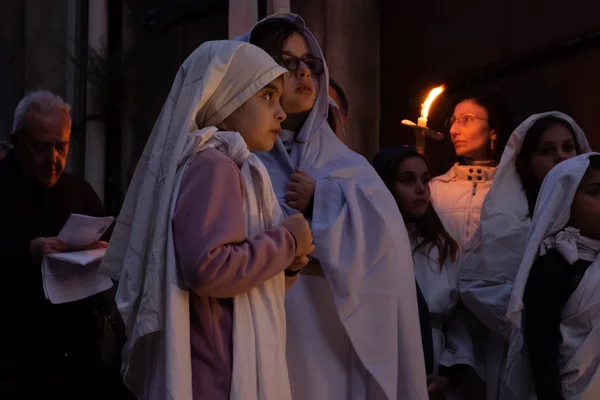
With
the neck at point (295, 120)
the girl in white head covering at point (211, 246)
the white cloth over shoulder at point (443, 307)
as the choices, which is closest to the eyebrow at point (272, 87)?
the girl in white head covering at point (211, 246)

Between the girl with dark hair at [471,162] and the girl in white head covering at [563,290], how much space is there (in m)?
0.70

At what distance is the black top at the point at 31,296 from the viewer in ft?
12.3

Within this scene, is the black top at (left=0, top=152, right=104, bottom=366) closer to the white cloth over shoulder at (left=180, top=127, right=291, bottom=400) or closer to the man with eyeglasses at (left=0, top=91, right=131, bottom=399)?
the man with eyeglasses at (left=0, top=91, right=131, bottom=399)

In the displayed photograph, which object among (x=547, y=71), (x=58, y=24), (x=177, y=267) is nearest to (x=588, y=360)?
(x=177, y=267)

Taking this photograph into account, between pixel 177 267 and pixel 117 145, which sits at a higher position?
pixel 117 145

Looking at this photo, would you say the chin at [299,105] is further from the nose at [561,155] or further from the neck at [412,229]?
the nose at [561,155]

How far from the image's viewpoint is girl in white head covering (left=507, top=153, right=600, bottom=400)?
311cm

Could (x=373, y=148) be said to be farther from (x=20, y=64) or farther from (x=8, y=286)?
(x=20, y=64)

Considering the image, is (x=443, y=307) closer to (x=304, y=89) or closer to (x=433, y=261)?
(x=433, y=261)

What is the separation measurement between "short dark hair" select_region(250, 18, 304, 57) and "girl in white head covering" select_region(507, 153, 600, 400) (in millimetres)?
1256

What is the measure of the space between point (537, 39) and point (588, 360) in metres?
2.19

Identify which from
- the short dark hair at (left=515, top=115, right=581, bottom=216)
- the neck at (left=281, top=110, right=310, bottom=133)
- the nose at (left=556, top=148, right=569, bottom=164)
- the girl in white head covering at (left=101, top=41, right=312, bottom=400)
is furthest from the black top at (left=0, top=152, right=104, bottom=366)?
the nose at (left=556, top=148, right=569, bottom=164)

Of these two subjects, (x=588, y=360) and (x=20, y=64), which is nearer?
(x=588, y=360)

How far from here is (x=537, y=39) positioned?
4668 millimetres
